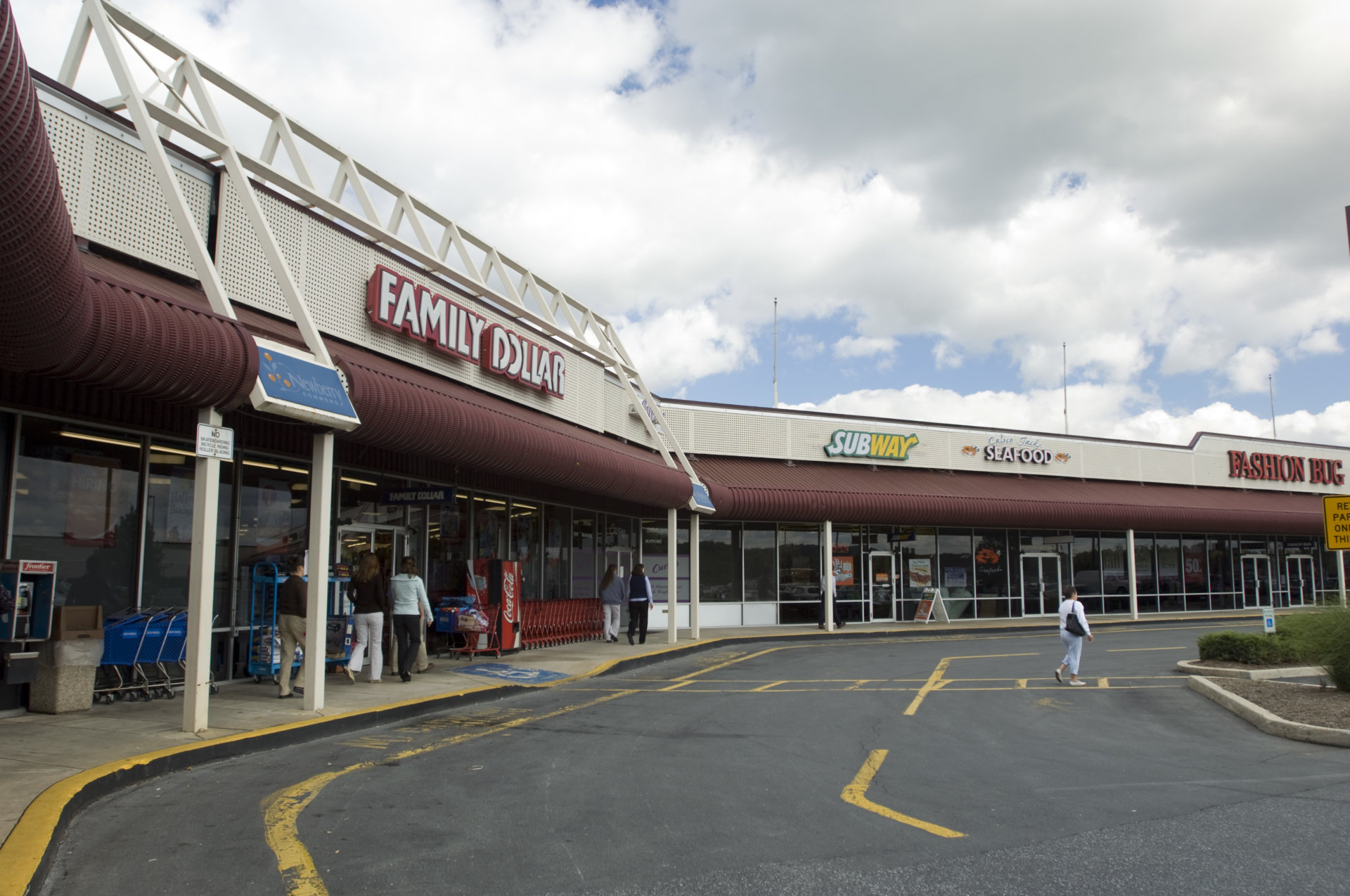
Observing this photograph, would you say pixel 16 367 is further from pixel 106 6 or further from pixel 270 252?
pixel 106 6

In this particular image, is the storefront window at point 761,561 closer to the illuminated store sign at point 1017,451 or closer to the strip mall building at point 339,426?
the strip mall building at point 339,426

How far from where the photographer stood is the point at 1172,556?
36.0 meters

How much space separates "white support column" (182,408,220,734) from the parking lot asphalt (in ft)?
3.07

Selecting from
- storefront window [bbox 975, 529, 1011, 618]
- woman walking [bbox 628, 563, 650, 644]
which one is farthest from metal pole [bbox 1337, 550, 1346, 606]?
woman walking [bbox 628, 563, 650, 644]

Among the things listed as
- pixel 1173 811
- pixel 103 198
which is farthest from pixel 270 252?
pixel 1173 811

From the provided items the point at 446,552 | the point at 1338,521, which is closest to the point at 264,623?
the point at 446,552

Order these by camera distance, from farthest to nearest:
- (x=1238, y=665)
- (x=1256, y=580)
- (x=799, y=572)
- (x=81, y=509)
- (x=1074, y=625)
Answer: (x=1256, y=580), (x=799, y=572), (x=1238, y=665), (x=1074, y=625), (x=81, y=509)

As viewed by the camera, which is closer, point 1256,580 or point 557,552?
point 557,552

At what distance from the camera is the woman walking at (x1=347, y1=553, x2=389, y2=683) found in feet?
42.3

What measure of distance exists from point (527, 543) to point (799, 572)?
10.8 m

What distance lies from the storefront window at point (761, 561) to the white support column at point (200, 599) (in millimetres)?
20022

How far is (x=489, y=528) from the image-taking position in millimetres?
18797

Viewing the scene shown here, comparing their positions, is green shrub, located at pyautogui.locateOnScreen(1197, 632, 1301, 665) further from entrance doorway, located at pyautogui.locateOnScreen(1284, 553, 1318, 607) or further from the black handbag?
entrance doorway, located at pyautogui.locateOnScreen(1284, 553, 1318, 607)

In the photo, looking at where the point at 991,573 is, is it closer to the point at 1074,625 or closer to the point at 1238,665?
the point at 1238,665
